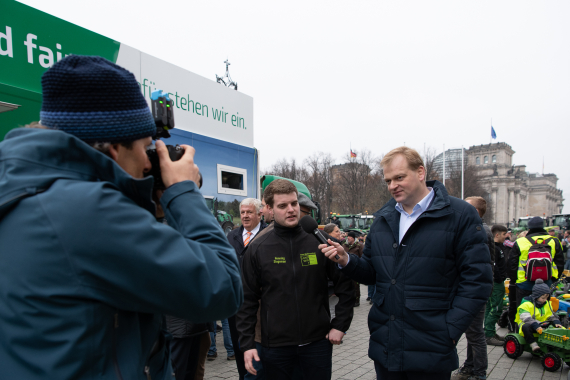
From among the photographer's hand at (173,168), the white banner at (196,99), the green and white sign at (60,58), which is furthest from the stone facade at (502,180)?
the photographer's hand at (173,168)

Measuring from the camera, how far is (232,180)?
6230 mm

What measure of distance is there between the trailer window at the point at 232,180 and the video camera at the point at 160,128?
443 cm

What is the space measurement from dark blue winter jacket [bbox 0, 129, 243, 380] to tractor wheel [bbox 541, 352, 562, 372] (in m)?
6.55

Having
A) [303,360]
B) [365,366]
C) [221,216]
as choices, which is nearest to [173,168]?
[303,360]

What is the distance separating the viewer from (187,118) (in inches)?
212

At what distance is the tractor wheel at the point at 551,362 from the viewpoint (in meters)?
5.68

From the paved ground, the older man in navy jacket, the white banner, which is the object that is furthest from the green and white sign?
the paved ground

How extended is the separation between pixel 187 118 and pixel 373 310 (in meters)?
3.66

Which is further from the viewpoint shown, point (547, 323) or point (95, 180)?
point (547, 323)

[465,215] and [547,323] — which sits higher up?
[465,215]

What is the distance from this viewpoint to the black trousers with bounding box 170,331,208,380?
12.4ft

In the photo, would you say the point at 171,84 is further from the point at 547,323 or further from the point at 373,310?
the point at 547,323

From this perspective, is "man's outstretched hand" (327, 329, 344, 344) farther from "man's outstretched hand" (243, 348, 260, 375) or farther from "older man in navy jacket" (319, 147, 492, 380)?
"man's outstretched hand" (243, 348, 260, 375)

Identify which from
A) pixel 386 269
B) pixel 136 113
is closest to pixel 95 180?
pixel 136 113
